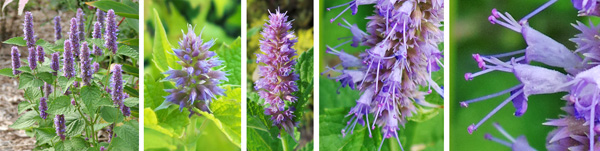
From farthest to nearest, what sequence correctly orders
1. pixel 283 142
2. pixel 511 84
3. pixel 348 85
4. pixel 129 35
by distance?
pixel 129 35, pixel 283 142, pixel 348 85, pixel 511 84

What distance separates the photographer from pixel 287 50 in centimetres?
222

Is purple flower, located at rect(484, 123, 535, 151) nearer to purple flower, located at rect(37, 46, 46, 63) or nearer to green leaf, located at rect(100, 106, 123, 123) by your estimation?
green leaf, located at rect(100, 106, 123, 123)

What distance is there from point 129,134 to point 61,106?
284 mm

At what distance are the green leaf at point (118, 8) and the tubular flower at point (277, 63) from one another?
0.57m

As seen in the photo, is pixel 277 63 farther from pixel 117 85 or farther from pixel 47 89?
pixel 47 89

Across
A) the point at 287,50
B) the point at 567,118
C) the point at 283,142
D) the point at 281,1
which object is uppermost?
the point at 281,1

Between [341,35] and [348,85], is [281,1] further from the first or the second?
[348,85]

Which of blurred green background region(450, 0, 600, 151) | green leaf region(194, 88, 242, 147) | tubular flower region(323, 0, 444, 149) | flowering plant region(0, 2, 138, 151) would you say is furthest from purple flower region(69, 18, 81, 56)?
blurred green background region(450, 0, 600, 151)

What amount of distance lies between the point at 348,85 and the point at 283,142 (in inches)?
15.7

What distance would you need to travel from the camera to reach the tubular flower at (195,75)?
Result: 7.27ft

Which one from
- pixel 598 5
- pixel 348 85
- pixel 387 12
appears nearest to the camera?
pixel 598 5

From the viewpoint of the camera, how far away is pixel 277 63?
7.29 ft

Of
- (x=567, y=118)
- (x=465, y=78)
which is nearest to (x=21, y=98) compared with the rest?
(x=465, y=78)

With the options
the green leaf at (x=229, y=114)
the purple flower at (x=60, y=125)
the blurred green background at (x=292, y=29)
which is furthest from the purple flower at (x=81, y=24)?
the blurred green background at (x=292, y=29)
